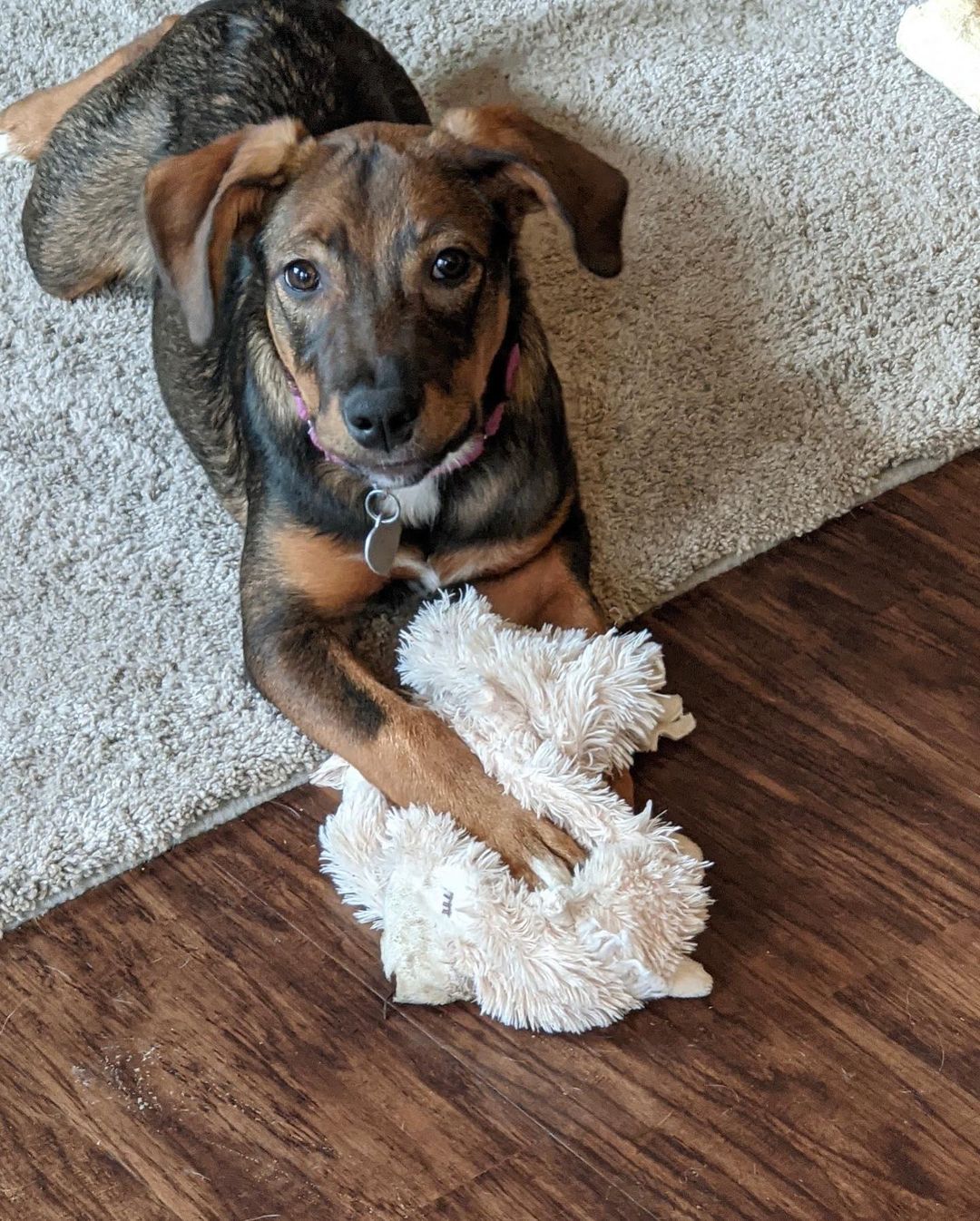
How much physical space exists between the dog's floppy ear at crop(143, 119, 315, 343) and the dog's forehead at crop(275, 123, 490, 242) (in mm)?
47

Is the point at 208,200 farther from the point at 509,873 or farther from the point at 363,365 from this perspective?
the point at 509,873

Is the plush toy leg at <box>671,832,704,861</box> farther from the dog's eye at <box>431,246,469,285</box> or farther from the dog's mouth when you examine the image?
the dog's eye at <box>431,246,469,285</box>

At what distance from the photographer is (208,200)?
7.45 ft

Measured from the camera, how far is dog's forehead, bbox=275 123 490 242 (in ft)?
7.44

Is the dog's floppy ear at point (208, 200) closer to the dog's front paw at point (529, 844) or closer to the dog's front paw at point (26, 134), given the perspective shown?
the dog's front paw at point (529, 844)

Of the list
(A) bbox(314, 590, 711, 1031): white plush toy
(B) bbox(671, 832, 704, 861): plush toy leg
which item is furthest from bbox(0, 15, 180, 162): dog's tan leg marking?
(B) bbox(671, 832, 704, 861): plush toy leg

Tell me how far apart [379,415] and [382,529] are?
0.36 m

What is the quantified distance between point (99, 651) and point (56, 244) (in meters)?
1.15

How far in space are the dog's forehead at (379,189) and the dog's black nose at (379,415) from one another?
0.27m

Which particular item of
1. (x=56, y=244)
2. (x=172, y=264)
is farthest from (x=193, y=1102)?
(x=56, y=244)

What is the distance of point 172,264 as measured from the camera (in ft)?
7.45

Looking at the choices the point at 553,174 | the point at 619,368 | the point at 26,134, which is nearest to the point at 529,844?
the point at 553,174

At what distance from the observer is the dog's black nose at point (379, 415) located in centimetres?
219

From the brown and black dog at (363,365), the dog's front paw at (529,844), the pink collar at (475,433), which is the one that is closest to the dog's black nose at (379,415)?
the brown and black dog at (363,365)
